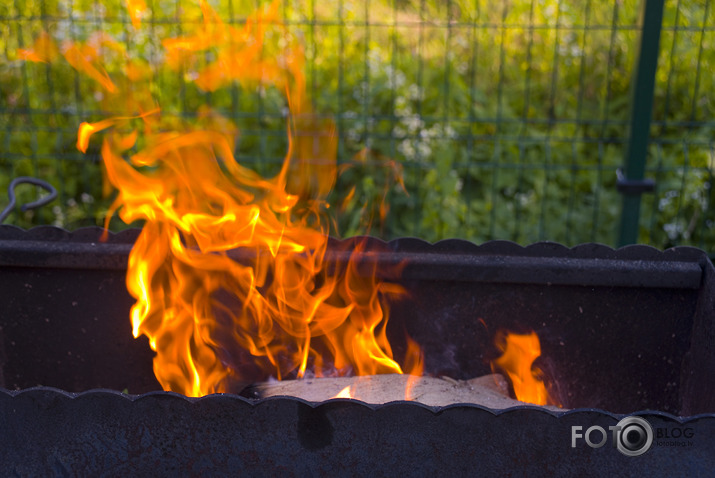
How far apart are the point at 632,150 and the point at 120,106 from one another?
3.49 meters

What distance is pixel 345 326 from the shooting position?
2529mm

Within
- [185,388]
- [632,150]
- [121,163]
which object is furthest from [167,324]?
[632,150]

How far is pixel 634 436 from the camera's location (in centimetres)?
163

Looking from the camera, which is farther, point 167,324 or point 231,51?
point 231,51

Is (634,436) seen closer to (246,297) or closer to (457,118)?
(246,297)

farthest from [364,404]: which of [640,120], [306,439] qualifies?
[640,120]

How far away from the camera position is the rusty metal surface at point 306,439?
5.41 ft

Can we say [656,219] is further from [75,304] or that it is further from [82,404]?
[82,404]

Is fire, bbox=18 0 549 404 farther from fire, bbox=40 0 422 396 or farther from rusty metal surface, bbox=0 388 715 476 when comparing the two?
rusty metal surface, bbox=0 388 715 476

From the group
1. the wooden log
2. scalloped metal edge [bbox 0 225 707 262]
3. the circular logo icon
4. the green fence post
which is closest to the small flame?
the wooden log

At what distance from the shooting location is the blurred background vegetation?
4820mm

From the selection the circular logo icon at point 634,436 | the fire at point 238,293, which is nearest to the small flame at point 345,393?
the fire at point 238,293

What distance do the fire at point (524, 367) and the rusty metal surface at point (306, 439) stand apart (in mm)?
816

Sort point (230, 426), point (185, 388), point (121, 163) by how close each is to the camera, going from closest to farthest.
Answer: point (230, 426) → point (185, 388) → point (121, 163)
